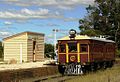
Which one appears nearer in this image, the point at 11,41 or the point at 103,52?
the point at 103,52

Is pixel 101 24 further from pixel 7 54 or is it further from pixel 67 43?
pixel 67 43

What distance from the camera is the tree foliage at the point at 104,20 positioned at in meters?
65.8

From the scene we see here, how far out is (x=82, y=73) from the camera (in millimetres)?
27109

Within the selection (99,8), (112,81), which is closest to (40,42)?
(99,8)

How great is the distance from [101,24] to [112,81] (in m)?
49.6

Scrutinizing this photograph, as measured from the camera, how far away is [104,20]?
67062 millimetres

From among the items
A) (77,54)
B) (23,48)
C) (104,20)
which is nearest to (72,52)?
(77,54)

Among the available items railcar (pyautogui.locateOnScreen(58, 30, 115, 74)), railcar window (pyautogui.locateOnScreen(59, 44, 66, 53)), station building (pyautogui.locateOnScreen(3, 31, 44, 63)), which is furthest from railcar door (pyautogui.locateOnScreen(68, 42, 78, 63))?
station building (pyautogui.locateOnScreen(3, 31, 44, 63))

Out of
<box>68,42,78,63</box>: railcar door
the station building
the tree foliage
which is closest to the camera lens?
<box>68,42,78,63</box>: railcar door

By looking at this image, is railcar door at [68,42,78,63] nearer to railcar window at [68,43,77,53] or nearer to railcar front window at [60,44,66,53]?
railcar window at [68,43,77,53]

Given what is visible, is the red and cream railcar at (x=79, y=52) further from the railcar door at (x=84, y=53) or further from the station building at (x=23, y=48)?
the station building at (x=23, y=48)

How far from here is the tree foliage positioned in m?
65.8

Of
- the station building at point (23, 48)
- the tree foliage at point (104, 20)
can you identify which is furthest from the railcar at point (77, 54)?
the tree foliage at point (104, 20)

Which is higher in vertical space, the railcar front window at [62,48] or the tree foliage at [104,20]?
the tree foliage at [104,20]
